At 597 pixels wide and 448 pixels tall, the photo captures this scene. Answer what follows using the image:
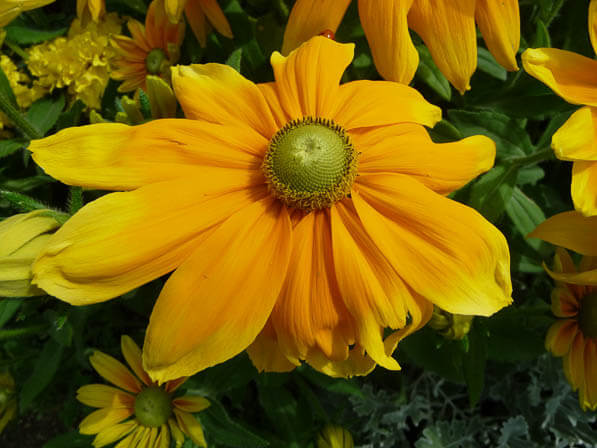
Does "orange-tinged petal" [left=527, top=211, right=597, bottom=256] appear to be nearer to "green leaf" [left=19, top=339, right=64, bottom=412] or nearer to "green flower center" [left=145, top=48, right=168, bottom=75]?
"green flower center" [left=145, top=48, right=168, bottom=75]

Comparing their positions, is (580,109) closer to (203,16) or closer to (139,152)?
(139,152)

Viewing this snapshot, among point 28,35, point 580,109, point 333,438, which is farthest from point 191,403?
point 28,35

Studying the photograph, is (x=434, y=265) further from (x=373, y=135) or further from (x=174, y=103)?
(x=174, y=103)

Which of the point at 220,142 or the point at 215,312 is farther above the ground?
the point at 220,142

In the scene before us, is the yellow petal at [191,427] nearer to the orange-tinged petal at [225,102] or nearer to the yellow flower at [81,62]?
the orange-tinged petal at [225,102]

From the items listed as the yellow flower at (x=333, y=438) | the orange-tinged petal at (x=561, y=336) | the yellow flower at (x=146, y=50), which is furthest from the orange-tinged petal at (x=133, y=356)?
the orange-tinged petal at (x=561, y=336)

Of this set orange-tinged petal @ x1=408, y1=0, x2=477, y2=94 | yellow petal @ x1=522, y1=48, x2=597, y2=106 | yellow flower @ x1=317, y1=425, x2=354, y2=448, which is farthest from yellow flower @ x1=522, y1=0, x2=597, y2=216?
yellow flower @ x1=317, y1=425, x2=354, y2=448

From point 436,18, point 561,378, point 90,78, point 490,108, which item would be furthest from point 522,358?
point 90,78
